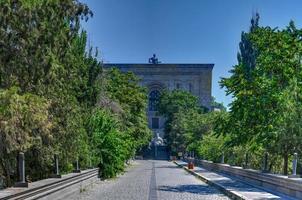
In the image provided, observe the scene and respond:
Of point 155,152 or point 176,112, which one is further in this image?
point 155,152

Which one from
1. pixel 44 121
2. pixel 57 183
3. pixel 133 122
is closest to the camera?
pixel 44 121

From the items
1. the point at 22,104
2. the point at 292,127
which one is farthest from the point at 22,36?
the point at 292,127

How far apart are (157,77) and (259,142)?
369 ft

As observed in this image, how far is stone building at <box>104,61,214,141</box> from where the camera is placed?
5300 inches

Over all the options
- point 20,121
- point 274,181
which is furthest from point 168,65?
point 20,121

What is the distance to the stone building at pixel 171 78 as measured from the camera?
134625 millimetres

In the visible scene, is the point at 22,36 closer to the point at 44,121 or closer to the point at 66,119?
the point at 44,121

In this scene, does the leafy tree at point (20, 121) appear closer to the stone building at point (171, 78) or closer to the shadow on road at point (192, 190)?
the shadow on road at point (192, 190)

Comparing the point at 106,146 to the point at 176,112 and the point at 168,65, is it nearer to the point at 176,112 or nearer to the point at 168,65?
the point at 176,112

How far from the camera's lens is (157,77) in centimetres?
13538

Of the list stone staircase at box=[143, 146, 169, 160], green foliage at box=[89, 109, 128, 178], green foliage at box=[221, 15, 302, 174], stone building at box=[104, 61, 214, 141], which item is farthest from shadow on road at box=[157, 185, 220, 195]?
stone building at box=[104, 61, 214, 141]

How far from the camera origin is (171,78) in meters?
135

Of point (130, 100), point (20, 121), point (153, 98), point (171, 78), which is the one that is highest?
point (171, 78)

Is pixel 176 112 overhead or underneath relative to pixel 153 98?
underneath
